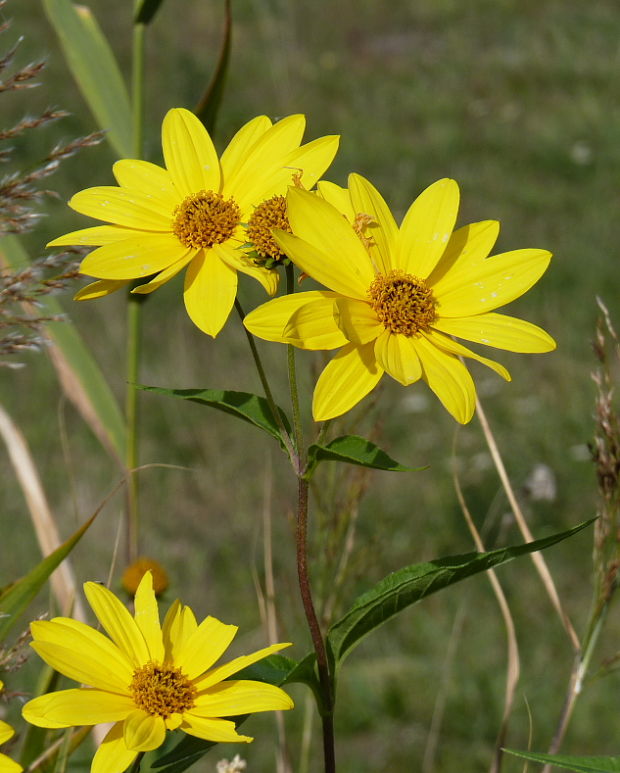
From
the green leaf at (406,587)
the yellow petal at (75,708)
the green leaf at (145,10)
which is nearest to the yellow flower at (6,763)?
the yellow petal at (75,708)

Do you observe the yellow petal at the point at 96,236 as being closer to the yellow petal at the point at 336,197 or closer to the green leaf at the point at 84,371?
the yellow petal at the point at 336,197

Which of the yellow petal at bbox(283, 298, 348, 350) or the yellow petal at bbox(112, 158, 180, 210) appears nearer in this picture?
the yellow petal at bbox(283, 298, 348, 350)

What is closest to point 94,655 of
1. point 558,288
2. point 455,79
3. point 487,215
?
point 558,288

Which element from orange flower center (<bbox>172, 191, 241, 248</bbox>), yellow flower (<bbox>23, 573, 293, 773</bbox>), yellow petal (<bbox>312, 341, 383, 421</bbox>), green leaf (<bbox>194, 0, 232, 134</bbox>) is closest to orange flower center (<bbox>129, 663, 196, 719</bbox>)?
yellow flower (<bbox>23, 573, 293, 773</bbox>)

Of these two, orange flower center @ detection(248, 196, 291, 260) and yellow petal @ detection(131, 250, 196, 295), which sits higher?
orange flower center @ detection(248, 196, 291, 260)

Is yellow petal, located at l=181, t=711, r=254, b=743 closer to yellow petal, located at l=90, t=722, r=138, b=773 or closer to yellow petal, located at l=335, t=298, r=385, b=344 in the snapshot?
yellow petal, located at l=90, t=722, r=138, b=773

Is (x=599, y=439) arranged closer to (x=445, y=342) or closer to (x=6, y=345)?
(x=445, y=342)
